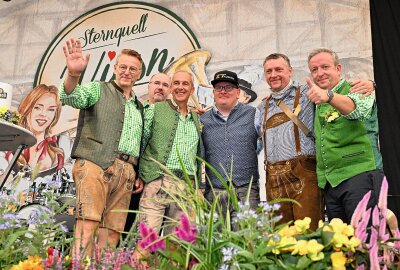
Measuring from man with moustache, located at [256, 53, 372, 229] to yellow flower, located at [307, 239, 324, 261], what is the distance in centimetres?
146

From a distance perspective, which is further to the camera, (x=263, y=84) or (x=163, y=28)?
(x=163, y=28)

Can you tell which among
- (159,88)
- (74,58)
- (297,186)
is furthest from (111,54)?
(297,186)

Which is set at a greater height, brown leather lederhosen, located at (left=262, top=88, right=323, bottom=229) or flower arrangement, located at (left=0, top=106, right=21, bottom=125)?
flower arrangement, located at (left=0, top=106, right=21, bottom=125)

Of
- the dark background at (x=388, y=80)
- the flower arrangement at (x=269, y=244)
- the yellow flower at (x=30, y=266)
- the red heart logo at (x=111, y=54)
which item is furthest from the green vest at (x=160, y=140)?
the red heart logo at (x=111, y=54)

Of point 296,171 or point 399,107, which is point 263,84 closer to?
point 399,107

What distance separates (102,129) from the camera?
2.33 m

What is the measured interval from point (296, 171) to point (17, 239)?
1.40 metres

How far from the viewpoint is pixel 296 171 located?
2.25m

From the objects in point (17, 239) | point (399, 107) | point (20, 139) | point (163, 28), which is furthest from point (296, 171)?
point (163, 28)

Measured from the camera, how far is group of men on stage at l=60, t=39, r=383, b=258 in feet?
Answer: 6.66

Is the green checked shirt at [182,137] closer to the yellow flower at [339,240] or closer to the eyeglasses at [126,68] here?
the eyeglasses at [126,68]

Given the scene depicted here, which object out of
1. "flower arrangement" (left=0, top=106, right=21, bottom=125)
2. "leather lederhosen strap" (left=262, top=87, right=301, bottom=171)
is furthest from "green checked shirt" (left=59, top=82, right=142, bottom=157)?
"leather lederhosen strap" (left=262, top=87, right=301, bottom=171)

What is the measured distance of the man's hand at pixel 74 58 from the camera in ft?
6.84

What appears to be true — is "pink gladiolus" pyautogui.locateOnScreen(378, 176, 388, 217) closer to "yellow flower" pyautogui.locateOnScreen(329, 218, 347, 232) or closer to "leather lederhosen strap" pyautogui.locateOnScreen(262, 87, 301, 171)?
"yellow flower" pyautogui.locateOnScreen(329, 218, 347, 232)
